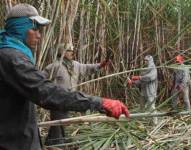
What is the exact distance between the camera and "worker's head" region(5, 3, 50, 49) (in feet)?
7.07

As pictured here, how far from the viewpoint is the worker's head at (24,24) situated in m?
2.15

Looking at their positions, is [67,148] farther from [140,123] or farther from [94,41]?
[94,41]

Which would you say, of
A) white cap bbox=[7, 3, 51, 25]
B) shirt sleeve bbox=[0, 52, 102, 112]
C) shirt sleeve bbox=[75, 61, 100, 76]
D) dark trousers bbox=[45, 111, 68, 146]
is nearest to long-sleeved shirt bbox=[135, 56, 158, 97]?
shirt sleeve bbox=[75, 61, 100, 76]

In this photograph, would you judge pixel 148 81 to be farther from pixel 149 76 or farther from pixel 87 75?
pixel 87 75

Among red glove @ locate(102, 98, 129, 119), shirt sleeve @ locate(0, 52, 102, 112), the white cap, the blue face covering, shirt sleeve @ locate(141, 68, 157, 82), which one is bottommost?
shirt sleeve @ locate(141, 68, 157, 82)

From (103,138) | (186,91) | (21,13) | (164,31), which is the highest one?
(21,13)

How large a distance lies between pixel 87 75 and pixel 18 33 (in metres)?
3.29

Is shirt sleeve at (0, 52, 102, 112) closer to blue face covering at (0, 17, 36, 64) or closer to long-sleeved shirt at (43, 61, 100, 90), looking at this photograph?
blue face covering at (0, 17, 36, 64)

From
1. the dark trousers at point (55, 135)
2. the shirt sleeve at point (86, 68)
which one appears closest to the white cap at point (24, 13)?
the dark trousers at point (55, 135)

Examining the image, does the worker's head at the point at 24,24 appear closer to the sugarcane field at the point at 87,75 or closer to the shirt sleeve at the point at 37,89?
the sugarcane field at the point at 87,75

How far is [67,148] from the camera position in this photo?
12.8 feet

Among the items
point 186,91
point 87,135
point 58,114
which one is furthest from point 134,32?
point 87,135

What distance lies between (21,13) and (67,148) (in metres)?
1.91

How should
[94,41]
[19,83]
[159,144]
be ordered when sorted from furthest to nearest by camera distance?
[94,41]
[159,144]
[19,83]
